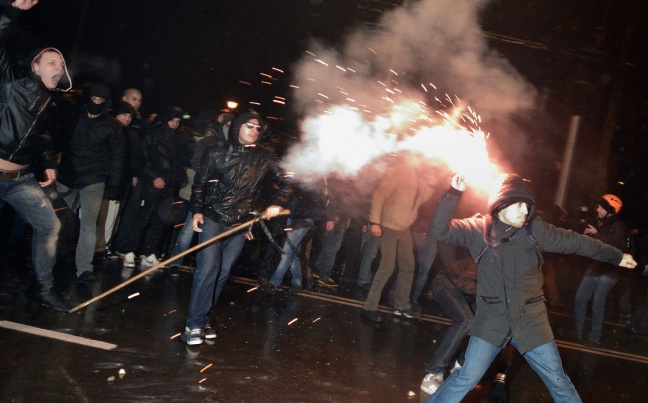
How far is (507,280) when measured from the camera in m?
4.32

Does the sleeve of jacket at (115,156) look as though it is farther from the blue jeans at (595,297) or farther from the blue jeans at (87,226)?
the blue jeans at (595,297)

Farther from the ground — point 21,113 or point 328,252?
point 21,113

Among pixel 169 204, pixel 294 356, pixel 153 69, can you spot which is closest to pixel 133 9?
pixel 153 69

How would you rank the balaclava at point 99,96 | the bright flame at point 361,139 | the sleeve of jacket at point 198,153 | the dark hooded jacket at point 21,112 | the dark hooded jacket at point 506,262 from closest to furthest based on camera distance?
the dark hooded jacket at point 506,262 → the dark hooded jacket at point 21,112 → the balaclava at point 99,96 → the bright flame at point 361,139 → the sleeve of jacket at point 198,153

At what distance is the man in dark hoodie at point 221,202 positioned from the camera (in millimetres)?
5617

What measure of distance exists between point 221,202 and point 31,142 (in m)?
1.81

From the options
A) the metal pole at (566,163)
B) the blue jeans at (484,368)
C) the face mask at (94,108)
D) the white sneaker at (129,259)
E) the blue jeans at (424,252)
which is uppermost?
the metal pole at (566,163)

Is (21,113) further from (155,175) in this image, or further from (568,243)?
(568,243)

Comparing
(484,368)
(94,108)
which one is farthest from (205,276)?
(94,108)

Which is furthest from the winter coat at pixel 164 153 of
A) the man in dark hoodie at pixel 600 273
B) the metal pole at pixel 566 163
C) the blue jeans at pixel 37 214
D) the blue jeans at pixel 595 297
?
the metal pole at pixel 566 163

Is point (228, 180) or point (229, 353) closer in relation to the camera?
point (229, 353)

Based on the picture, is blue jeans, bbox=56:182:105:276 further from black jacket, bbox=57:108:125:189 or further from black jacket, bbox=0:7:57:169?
black jacket, bbox=0:7:57:169

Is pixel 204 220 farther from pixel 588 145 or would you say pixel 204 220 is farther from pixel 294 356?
pixel 588 145

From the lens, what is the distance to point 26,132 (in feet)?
17.9
